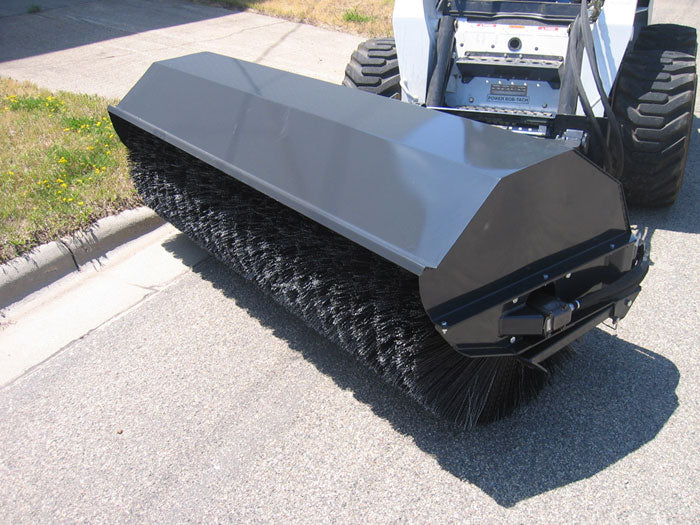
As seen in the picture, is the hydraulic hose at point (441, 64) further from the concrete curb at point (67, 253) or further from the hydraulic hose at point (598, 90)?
the concrete curb at point (67, 253)

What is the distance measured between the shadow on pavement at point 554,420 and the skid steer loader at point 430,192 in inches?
5.3

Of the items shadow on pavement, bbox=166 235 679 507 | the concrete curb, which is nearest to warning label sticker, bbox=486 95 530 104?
shadow on pavement, bbox=166 235 679 507

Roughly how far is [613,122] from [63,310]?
2.92m

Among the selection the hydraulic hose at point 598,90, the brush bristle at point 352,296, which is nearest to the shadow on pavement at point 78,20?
the brush bristle at point 352,296

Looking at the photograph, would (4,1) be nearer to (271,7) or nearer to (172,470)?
(271,7)

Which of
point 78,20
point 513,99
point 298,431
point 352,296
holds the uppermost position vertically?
point 513,99

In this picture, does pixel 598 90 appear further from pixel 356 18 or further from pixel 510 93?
pixel 356 18

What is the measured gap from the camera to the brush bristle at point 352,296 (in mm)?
2166

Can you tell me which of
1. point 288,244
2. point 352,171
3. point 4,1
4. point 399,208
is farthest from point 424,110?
point 4,1

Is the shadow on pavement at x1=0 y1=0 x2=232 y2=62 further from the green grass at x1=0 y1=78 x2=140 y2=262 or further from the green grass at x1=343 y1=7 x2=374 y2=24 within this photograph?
the green grass at x1=0 y1=78 x2=140 y2=262

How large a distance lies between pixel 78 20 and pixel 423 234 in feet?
27.7

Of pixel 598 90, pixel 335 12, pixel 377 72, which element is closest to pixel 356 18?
pixel 335 12

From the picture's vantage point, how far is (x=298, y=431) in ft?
8.07

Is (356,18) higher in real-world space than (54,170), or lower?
lower
